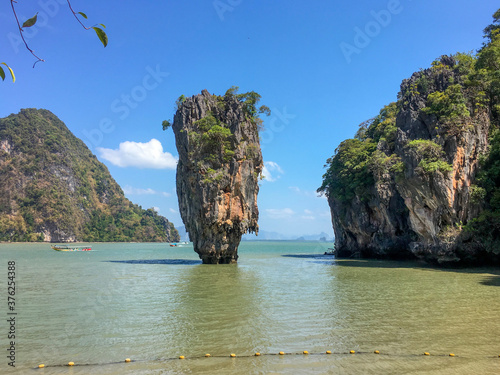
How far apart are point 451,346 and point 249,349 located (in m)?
4.55

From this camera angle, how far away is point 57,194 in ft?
353

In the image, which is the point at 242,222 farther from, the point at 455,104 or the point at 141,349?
the point at 141,349

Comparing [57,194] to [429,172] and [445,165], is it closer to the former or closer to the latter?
[429,172]

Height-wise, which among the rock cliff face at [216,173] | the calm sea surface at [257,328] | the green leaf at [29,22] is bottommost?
the calm sea surface at [257,328]

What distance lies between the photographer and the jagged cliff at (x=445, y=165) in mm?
24422

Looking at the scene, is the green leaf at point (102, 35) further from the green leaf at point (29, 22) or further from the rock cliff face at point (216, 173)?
the rock cliff face at point (216, 173)

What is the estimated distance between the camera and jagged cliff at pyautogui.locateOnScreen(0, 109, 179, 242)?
10138 cm

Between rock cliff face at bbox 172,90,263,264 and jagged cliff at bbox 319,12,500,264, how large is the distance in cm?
1261

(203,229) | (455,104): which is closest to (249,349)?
(203,229)

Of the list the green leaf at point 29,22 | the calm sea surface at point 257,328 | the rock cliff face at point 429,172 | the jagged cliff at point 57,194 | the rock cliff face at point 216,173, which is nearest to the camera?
the green leaf at point 29,22

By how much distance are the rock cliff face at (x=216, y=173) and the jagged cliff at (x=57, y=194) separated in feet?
284

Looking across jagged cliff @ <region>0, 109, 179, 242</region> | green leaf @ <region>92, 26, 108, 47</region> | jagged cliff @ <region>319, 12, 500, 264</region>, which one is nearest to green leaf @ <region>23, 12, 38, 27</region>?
green leaf @ <region>92, 26, 108, 47</region>

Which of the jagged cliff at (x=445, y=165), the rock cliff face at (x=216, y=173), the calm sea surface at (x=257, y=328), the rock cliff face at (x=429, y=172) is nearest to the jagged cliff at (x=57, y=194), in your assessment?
the rock cliff face at (x=216, y=173)

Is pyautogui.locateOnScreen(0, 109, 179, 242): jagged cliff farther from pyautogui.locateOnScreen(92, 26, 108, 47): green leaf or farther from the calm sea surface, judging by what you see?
pyautogui.locateOnScreen(92, 26, 108, 47): green leaf
